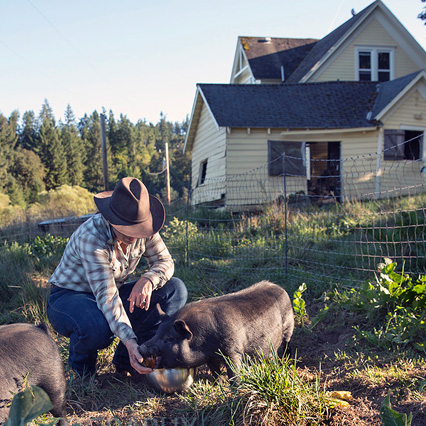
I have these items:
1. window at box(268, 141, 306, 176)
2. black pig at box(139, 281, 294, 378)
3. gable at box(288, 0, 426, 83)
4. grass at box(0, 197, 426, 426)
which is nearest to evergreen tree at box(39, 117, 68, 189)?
gable at box(288, 0, 426, 83)

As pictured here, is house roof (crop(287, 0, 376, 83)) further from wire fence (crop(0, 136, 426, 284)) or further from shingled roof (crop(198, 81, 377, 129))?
wire fence (crop(0, 136, 426, 284))

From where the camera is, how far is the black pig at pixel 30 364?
274 cm

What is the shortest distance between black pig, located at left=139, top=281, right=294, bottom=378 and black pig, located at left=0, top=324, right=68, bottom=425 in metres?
0.60

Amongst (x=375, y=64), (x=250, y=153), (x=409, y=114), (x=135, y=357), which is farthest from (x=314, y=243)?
(x=375, y=64)

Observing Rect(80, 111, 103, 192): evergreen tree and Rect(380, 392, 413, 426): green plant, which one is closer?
Rect(380, 392, 413, 426): green plant

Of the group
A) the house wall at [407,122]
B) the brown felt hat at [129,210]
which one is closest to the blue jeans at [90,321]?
the brown felt hat at [129,210]

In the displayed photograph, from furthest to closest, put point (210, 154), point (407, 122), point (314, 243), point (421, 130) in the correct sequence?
point (210, 154)
point (421, 130)
point (407, 122)
point (314, 243)

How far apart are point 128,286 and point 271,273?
2.61 metres

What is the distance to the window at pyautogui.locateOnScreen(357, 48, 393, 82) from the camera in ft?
65.9

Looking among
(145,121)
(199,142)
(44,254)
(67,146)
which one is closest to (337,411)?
(44,254)

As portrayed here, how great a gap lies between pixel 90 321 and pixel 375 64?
2019 centimetres

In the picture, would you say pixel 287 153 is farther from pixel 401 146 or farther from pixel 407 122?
pixel 407 122

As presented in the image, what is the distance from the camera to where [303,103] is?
16.2 m

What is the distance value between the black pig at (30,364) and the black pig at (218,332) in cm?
60
